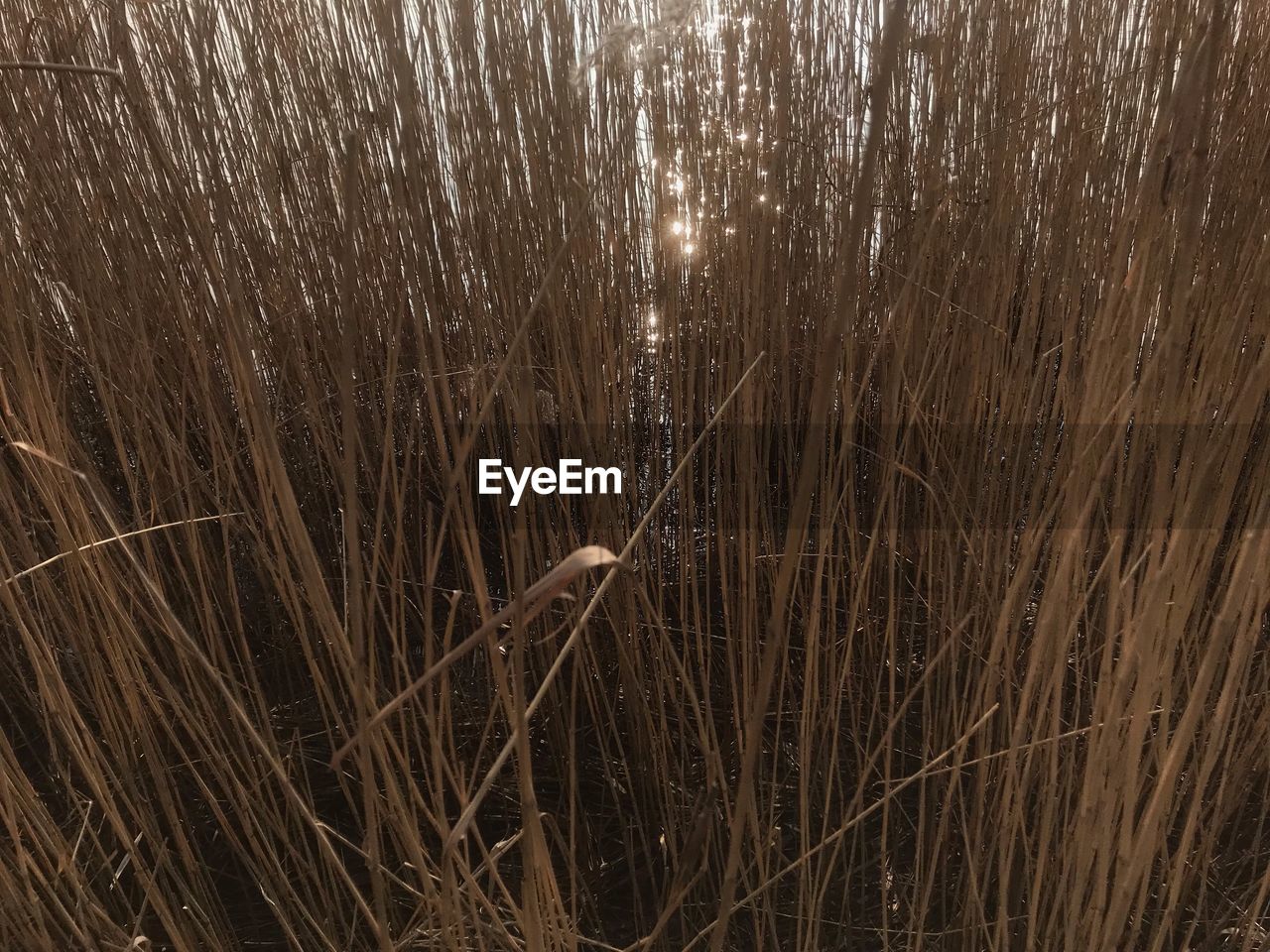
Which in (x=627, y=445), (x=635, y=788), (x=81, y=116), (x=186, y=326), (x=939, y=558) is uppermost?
(x=81, y=116)

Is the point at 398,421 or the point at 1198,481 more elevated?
the point at 1198,481

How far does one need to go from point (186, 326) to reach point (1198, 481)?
0.67 meters

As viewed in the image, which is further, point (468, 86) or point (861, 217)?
point (468, 86)

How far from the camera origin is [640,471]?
1131mm

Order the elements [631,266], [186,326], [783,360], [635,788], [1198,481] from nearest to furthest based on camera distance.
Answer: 1. [1198,481]
2. [186,326]
3. [783,360]
4. [635,788]
5. [631,266]

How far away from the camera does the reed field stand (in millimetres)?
611

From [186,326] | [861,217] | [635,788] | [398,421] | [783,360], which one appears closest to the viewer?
[861,217]

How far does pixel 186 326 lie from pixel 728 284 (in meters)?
0.53

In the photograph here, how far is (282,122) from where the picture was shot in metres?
1.15

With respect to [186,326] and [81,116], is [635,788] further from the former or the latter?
[81,116]

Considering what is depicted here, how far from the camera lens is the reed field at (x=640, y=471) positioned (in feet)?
2.01

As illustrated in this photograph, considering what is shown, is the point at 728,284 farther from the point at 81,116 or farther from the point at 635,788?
the point at 81,116

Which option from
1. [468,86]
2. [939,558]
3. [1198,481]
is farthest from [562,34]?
[1198,481]

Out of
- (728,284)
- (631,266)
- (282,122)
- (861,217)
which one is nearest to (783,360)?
(728,284)
